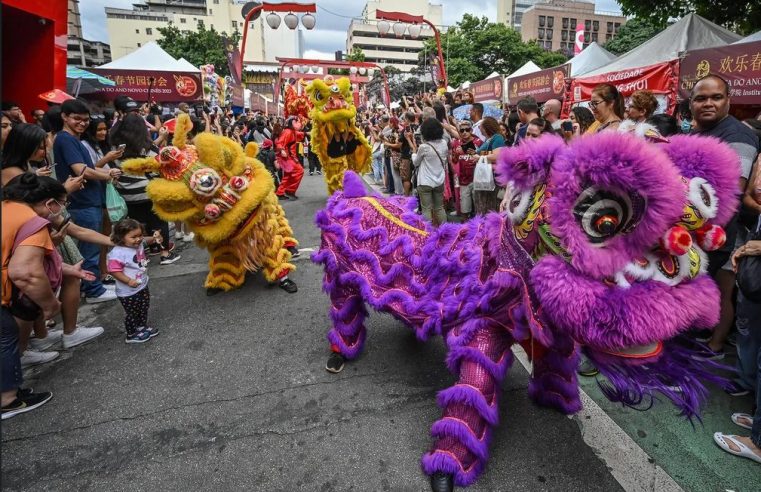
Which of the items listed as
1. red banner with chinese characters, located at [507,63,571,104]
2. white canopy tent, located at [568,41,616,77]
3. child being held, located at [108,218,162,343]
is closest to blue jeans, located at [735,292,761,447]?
child being held, located at [108,218,162,343]

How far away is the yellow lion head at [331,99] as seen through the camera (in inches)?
203

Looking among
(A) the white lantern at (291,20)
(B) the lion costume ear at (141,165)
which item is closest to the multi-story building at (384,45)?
(A) the white lantern at (291,20)

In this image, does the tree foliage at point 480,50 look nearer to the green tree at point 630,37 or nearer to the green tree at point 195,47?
the green tree at point 630,37

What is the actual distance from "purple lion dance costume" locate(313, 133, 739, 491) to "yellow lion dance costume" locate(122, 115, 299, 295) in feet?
6.85

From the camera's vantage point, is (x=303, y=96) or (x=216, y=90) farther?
(x=216, y=90)

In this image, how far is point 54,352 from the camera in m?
3.18

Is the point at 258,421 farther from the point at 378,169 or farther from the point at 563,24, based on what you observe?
the point at 563,24

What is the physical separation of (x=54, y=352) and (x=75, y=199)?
1.55 metres

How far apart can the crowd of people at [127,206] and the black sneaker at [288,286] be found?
123cm

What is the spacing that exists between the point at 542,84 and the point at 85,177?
470 inches

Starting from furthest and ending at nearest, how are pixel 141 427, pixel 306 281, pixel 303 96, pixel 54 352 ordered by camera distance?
pixel 303 96, pixel 306 281, pixel 54 352, pixel 141 427

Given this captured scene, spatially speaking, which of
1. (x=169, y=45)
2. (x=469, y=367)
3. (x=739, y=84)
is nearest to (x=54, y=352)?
(x=469, y=367)

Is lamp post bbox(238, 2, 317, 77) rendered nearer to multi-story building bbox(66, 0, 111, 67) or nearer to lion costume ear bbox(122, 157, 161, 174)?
lion costume ear bbox(122, 157, 161, 174)

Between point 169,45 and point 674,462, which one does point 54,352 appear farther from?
point 169,45
